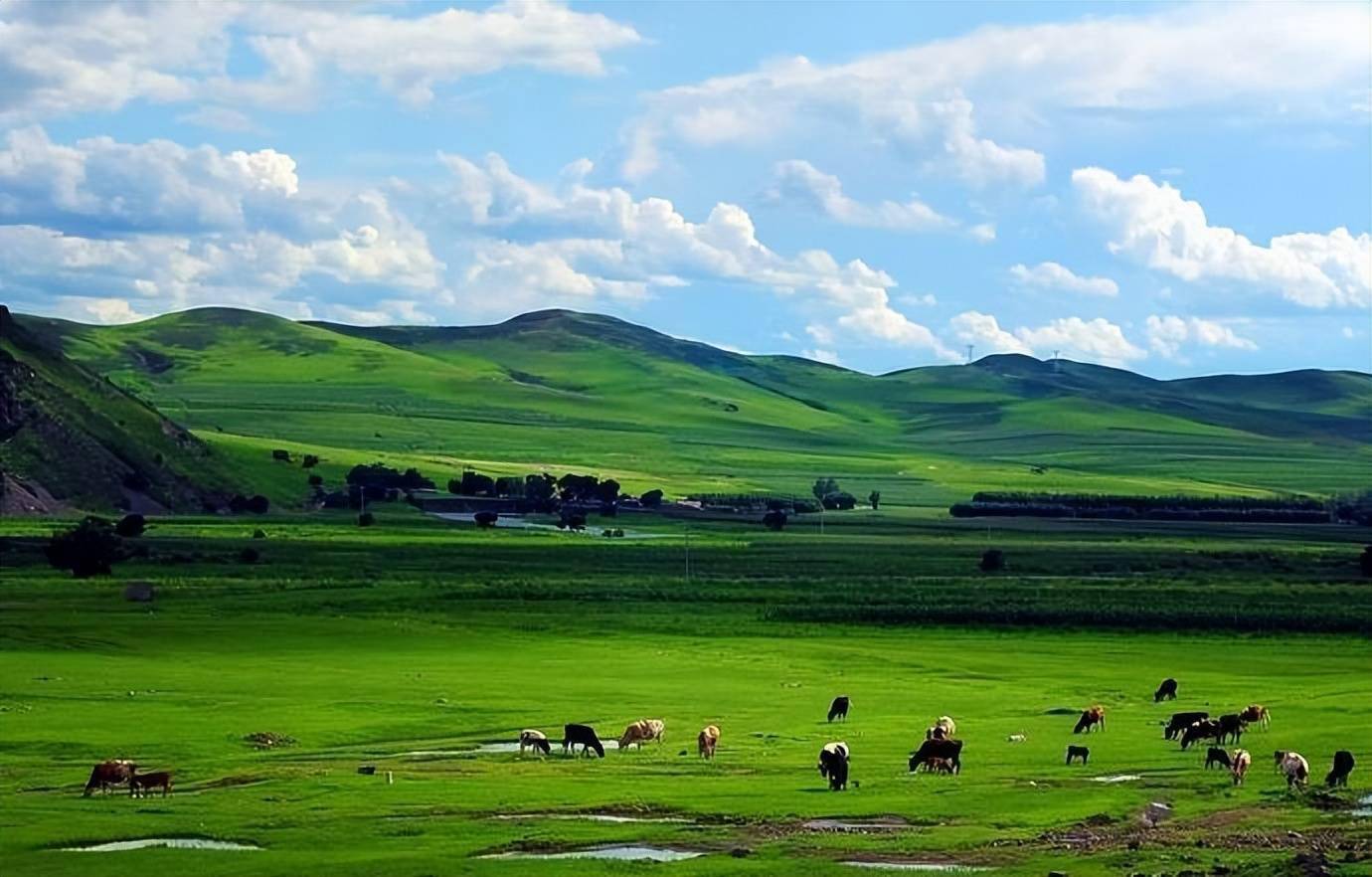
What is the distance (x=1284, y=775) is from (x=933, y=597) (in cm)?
6929

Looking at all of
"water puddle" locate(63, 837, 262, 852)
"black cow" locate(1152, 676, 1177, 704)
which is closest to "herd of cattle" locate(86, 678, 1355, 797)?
"water puddle" locate(63, 837, 262, 852)

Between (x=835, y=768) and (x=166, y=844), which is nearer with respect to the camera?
(x=166, y=844)

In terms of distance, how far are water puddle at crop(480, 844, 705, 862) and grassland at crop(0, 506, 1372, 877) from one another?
611mm

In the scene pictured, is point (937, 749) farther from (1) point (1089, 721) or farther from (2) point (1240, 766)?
(1) point (1089, 721)

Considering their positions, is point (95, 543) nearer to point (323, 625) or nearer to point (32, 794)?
point (323, 625)

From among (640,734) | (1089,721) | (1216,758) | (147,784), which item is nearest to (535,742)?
(640,734)

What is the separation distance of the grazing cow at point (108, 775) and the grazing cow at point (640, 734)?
608 inches

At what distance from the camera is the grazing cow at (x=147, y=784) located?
4903cm

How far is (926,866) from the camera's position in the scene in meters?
40.1

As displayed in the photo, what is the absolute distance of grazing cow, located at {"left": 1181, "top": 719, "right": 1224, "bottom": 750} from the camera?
58.2 m

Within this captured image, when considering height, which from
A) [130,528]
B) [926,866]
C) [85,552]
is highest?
[130,528]

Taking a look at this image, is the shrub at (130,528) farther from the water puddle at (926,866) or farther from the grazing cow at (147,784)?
the water puddle at (926,866)

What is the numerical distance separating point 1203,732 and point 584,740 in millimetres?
18089

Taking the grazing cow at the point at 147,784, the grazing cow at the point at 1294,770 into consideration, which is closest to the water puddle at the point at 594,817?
the grazing cow at the point at 147,784
